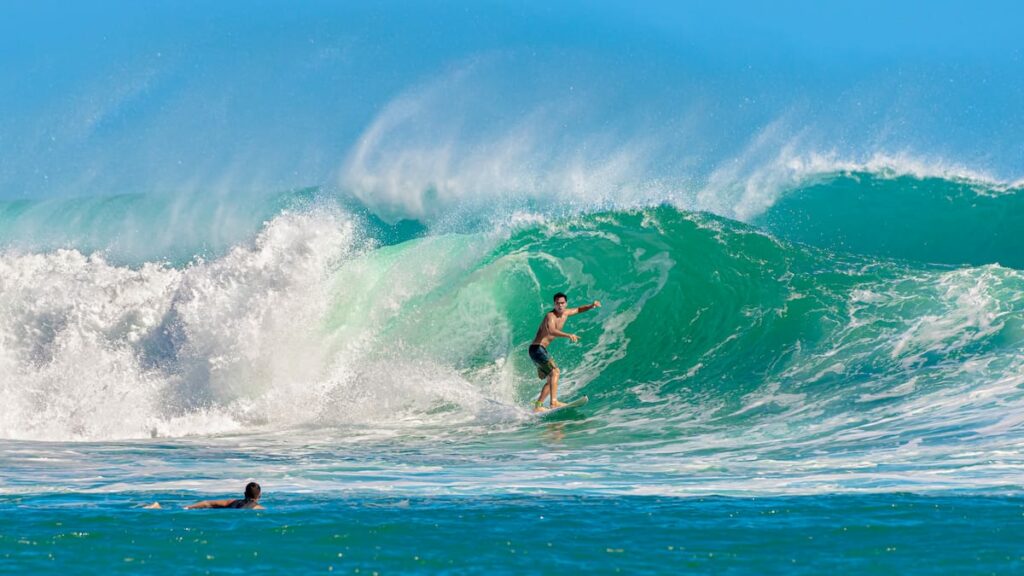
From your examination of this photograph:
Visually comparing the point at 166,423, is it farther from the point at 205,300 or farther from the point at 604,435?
the point at 604,435

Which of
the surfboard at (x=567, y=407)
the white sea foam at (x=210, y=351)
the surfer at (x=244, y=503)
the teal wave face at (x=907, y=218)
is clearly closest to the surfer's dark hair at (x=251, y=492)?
the surfer at (x=244, y=503)

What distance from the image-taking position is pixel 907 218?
1964cm

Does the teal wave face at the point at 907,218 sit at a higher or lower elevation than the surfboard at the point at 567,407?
higher

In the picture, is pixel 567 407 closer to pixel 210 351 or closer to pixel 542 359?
pixel 542 359

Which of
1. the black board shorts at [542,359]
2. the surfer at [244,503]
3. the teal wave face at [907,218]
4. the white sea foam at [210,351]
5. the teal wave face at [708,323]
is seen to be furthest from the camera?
the teal wave face at [907,218]

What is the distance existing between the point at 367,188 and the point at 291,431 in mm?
10446

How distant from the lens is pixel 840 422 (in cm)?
1087

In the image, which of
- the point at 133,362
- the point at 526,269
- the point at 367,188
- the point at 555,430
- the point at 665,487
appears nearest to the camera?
the point at 665,487

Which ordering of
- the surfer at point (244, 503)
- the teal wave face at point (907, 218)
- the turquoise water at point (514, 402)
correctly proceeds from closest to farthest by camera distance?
the turquoise water at point (514, 402)
the surfer at point (244, 503)
the teal wave face at point (907, 218)

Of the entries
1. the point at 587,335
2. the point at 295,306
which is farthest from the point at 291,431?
the point at 587,335

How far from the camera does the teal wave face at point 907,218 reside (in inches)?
733

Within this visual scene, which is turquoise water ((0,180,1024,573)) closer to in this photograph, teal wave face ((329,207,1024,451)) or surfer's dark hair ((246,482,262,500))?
teal wave face ((329,207,1024,451))

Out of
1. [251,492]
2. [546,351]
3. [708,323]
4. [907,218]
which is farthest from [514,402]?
[907,218]

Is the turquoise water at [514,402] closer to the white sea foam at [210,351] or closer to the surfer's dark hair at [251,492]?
the white sea foam at [210,351]
